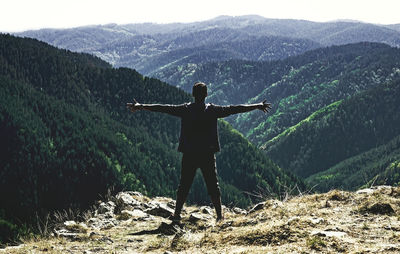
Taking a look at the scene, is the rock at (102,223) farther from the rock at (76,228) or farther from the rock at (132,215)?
the rock at (76,228)

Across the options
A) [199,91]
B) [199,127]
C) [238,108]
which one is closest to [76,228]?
[199,127]

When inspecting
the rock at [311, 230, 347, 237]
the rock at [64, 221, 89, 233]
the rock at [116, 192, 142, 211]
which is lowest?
the rock at [116, 192, 142, 211]

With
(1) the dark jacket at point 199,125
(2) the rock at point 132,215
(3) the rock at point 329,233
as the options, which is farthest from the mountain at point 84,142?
(3) the rock at point 329,233

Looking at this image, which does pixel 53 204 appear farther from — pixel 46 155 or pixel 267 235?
pixel 267 235

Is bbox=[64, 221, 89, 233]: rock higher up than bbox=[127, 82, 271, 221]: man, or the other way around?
bbox=[127, 82, 271, 221]: man

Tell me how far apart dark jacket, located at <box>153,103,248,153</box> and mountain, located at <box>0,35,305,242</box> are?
66.6 metres

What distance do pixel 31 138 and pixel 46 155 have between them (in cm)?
795

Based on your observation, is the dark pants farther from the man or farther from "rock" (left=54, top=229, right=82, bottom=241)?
"rock" (left=54, top=229, right=82, bottom=241)

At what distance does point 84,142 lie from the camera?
110 m

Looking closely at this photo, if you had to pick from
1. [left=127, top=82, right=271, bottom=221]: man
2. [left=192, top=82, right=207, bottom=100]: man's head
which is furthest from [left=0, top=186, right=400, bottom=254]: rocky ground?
[left=192, top=82, right=207, bottom=100]: man's head

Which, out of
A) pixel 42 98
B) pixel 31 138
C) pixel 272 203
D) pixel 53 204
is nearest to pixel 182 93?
pixel 42 98

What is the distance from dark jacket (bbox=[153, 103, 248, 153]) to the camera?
388 inches

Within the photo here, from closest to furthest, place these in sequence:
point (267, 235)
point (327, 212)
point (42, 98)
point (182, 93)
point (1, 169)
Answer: point (267, 235)
point (327, 212)
point (1, 169)
point (42, 98)
point (182, 93)

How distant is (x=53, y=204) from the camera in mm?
94938
